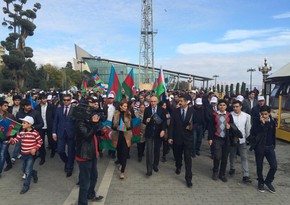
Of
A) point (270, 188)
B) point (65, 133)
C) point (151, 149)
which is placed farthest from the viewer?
point (65, 133)

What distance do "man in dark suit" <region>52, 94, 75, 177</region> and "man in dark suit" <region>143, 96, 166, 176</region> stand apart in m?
1.69

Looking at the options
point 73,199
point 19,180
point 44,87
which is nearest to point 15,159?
point 19,180

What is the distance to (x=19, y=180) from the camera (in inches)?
251

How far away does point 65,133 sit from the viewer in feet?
22.5

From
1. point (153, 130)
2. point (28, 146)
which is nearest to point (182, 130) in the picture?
point (153, 130)

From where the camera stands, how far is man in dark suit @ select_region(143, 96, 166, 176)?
6.56 m

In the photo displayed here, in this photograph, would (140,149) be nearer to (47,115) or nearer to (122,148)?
(122,148)

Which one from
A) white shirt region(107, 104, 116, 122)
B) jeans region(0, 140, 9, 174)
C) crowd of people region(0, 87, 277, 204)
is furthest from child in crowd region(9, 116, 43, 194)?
white shirt region(107, 104, 116, 122)

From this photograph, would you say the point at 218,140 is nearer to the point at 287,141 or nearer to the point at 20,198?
the point at 20,198

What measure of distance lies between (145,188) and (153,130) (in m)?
1.40

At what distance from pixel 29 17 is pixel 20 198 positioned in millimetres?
32357

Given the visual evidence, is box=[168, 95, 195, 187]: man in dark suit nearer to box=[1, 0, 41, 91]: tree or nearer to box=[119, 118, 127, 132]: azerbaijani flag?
box=[119, 118, 127, 132]: azerbaijani flag

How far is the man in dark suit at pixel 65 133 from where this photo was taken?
6.71 m

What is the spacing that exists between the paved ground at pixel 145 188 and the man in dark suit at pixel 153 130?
37 centimetres
